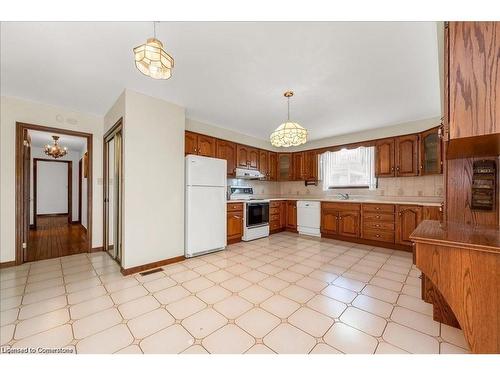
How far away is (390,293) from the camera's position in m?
2.11

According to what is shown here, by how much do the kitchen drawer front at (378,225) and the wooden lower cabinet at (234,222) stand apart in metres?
2.42

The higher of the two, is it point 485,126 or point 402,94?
point 402,94

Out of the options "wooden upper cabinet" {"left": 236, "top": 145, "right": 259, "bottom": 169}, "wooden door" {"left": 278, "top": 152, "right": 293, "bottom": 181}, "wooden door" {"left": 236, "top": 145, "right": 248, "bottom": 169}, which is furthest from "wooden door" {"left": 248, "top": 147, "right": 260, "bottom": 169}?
"wooden door" {"left": 278, "top": 152, "right": 293, "bottom": 181}

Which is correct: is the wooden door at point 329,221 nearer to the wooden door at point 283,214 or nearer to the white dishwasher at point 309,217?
the white dishwasher at point 309,217

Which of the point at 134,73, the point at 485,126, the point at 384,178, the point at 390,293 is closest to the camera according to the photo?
the point at 485,126

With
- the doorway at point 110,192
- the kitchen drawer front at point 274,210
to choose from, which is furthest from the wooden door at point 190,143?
the kitchen drawer front at point 274,210

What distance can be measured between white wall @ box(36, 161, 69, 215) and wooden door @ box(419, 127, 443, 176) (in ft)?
32.7

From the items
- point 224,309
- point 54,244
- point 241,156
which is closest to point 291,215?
point 241,156

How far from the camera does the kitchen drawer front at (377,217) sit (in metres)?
3.69

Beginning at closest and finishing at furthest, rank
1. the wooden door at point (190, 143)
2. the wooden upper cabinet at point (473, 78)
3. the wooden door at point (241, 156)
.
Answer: the wooden upper cabinet at point (473, 78) < the wooden door at point (190, 143) < the wooden door at point (241, 156)

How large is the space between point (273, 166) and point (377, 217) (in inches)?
Result: 108
